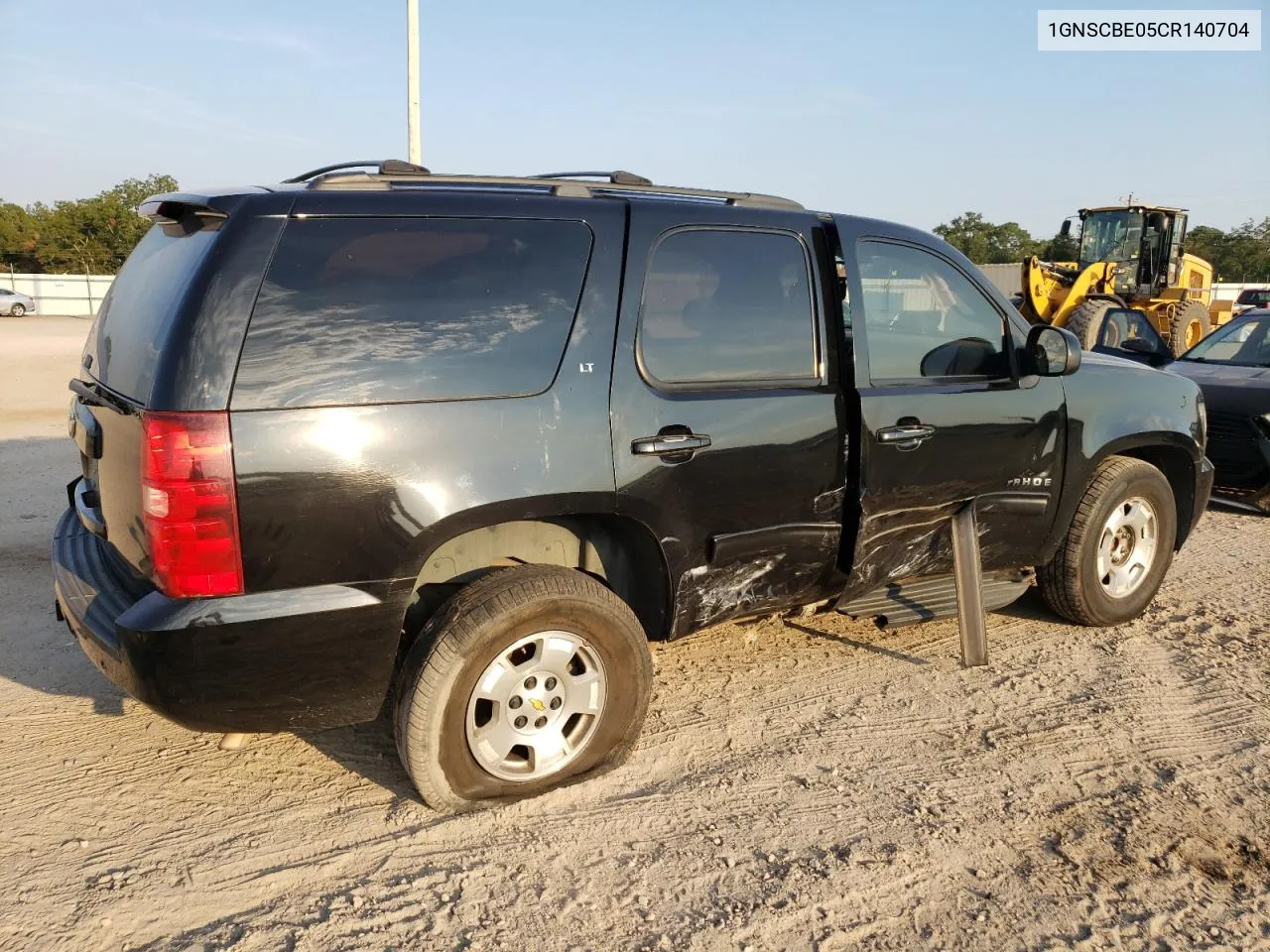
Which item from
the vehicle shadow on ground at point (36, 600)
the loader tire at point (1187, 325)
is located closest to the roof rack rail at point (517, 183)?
the vehicle shadow on ground at point (36, 600)

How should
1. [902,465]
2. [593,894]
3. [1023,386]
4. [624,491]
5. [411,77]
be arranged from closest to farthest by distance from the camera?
[593,894] < [624,491] < [902,465] < [1023,386] < [411,77]

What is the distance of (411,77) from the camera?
1105cm


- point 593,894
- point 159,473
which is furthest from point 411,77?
point 593,894

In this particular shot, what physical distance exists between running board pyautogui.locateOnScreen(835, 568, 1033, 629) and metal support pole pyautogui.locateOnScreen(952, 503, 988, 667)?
0.30ft

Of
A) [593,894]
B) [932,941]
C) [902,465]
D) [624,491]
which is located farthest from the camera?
[902,465]

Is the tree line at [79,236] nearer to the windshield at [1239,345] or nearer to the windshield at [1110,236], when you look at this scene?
the windshield at [1110,236]

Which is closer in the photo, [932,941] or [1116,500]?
[932,941]

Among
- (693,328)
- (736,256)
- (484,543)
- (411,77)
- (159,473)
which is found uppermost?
(411,77)

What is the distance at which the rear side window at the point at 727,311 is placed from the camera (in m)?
3.29

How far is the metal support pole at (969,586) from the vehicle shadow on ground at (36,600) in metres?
3.43

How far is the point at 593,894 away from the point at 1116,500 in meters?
3.22

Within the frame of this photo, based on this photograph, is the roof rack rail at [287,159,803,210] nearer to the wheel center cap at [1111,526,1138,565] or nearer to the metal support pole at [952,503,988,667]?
the metal support pole at [952,503,988,667]

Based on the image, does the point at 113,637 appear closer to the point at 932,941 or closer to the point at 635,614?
the point at 635,614

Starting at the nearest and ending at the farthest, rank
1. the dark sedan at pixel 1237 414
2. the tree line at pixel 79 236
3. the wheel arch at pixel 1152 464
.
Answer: the wheel arch at pixel 1152 464, the dark sedan at pixel 1237 414, the tree line at pixel 79 236
